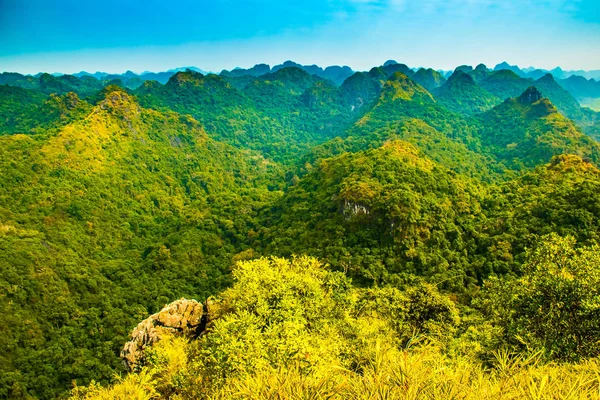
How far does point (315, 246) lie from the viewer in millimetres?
57438

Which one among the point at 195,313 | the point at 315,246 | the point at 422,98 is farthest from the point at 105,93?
the point at 422,98

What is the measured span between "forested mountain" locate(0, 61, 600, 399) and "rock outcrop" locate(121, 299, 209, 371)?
0.37m

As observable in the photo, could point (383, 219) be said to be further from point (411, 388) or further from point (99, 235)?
point (99, 235)

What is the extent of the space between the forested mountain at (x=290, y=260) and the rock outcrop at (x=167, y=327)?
0.37 meters

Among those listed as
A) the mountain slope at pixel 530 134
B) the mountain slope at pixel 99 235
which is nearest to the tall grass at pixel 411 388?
the mountain slope at pixel 99 235

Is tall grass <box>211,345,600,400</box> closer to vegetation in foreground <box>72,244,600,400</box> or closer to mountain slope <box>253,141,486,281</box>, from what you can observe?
vegetation in foreground <box>72,244,600,400</box>

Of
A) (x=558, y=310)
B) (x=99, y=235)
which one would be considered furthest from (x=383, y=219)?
(x=99, y=235)

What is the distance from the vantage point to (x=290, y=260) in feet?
180

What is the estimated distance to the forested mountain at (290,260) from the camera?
18.4 metres

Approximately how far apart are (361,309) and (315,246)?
82.7 feet

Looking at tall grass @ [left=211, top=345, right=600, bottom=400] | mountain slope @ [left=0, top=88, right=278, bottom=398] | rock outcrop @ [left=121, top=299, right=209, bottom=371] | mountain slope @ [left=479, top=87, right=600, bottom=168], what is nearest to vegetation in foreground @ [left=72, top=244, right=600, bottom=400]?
tall grass @ [left=211, top=345, right=600, bottom=400]

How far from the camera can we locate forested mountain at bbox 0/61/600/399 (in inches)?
726

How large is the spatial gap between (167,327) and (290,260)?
24.4 meters

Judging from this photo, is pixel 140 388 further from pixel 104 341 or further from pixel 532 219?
pixel 532 219
